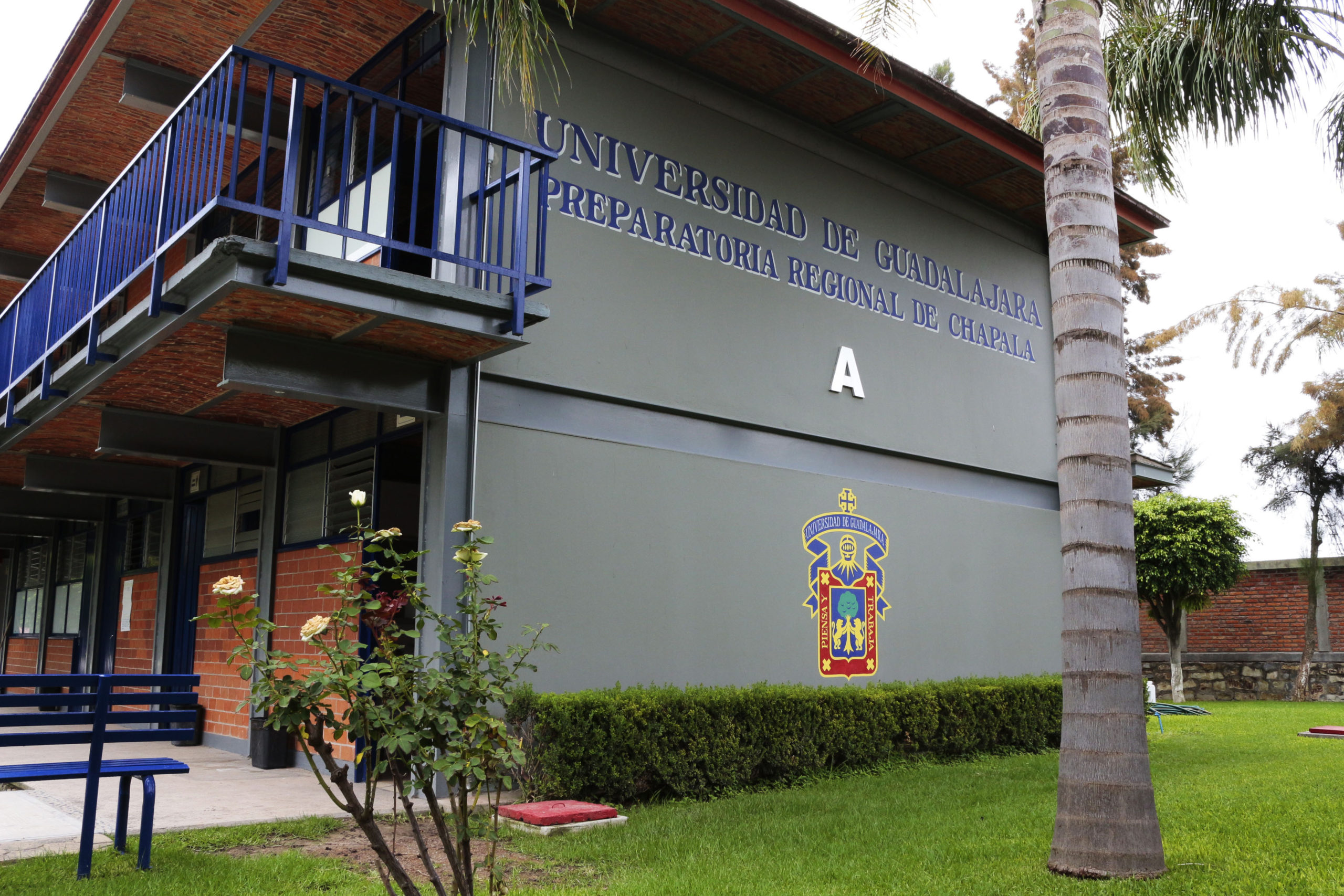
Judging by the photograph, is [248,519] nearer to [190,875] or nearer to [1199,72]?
[190,875]

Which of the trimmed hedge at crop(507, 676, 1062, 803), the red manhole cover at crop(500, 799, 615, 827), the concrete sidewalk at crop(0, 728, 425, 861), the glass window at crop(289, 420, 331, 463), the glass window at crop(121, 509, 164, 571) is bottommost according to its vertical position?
the concrete sidewalk at crop(0, 728, 425, 861)

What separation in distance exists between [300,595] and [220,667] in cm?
192

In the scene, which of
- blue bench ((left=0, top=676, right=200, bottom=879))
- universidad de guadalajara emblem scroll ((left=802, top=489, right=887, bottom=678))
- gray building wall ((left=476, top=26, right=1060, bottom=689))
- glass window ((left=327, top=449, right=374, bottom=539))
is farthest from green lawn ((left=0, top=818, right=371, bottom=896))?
universidad de guadalajara emblem scroll ((left=802, top=489, right=887, bottom=678))

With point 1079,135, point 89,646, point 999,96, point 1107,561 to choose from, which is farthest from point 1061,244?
point 999,96

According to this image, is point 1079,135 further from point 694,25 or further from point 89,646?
point 89,646

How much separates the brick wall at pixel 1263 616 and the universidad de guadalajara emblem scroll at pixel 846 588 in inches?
590

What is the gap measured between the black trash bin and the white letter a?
6.39 metres

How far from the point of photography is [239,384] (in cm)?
675

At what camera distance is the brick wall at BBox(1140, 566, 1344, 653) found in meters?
21.5

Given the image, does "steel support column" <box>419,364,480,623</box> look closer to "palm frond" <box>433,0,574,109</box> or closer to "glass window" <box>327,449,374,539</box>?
"glass window" <box>327,449,374,539</box>

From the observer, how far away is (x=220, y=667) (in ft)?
34.5

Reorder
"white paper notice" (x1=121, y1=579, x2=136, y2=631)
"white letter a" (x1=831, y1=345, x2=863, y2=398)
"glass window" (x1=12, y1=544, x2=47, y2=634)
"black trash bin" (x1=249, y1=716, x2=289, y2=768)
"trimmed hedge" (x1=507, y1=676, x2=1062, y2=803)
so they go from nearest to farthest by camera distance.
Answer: "trimmed hedge" (x1=507, y1=676, x2=1062, y2=803), "black trash bin" (x1=249, y1=716, x2=289, y2=768), "white letter a" (x1=831, y1=345, x2=863, y2=398), "white paper notice" (x1=121, y1=579, x2=136, y2=631), "glass window" (x1=12, y1=544, x2=47, y2=634)

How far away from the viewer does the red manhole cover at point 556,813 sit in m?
6.54

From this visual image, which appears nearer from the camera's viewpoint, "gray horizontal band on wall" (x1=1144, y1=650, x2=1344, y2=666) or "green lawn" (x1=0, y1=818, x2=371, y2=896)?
"green lawn" (x1=0, y1=818, x2=371, y2=896)
